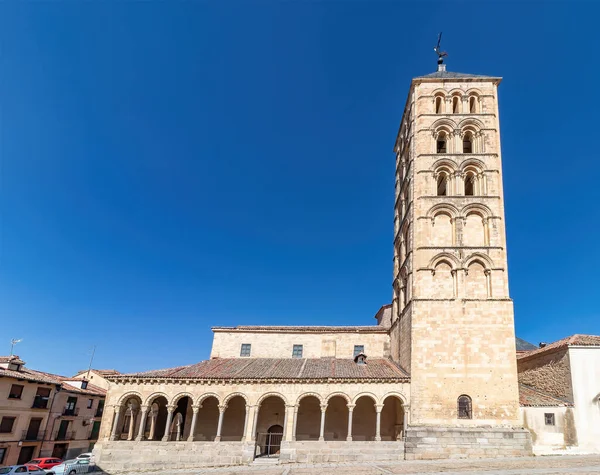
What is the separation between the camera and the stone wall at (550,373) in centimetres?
2209

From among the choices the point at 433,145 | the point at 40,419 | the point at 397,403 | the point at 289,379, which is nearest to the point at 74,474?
the point at 289,379

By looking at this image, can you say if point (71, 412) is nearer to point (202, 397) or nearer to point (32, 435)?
point (32, 435)

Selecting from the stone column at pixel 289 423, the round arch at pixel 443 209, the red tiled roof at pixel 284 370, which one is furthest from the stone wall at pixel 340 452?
the round arch at pixel 443 209

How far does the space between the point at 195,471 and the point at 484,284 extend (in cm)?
1806

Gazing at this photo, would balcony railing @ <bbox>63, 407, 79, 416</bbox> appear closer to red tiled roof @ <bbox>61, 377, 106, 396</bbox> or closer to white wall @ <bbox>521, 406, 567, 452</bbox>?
red tiled roof @ <bbox>61, 377, 106, 396</bbox>

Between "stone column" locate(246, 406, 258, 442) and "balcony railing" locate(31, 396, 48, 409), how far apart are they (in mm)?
19464

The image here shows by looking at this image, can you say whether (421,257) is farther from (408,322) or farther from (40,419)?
(40,419)

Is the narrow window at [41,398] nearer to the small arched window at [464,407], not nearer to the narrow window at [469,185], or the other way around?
the small arched window at [464,407]

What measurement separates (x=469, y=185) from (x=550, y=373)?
41.3 ft

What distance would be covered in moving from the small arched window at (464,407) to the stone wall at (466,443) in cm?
65

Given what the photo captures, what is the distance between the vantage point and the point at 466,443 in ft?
65.9

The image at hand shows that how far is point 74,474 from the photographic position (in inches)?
795

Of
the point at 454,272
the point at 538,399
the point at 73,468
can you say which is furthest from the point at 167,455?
the point at 538,399

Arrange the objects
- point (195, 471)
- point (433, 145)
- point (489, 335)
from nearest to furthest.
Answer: point (195, 471), point (489, 335), point (433, 145)
